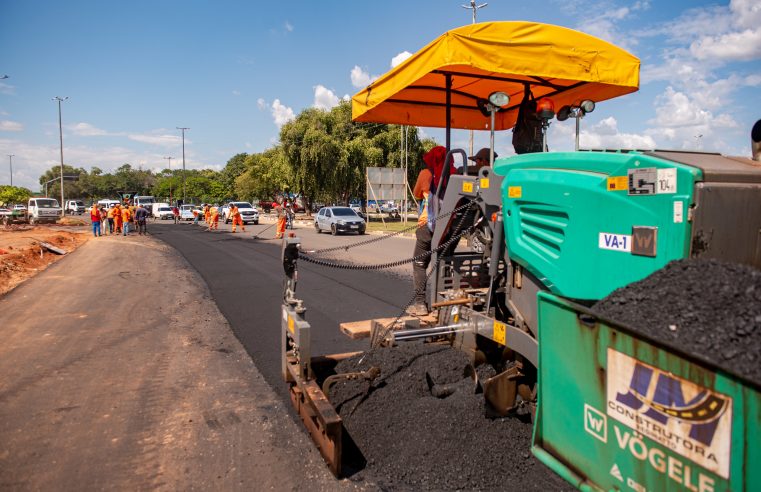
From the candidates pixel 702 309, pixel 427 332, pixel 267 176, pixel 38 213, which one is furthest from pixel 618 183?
pixel 267 176

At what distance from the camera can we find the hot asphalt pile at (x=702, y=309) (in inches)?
71.1

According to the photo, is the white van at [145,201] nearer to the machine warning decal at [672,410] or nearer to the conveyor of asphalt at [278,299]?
the conveyor of asphalt at [278,299]

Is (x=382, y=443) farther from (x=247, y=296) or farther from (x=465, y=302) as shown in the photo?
(x=247, y=296)

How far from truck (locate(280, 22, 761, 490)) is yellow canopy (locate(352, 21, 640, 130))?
0.02 metres

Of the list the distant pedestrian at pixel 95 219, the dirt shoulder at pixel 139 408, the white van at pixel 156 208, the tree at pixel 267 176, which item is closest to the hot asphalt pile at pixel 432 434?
the dirt shoulder at pixel 139 408

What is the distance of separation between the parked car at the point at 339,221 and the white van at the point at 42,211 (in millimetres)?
24073

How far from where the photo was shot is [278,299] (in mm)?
9281

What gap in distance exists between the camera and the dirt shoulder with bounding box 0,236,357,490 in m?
3.45

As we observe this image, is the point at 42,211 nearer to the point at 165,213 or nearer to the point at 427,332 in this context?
the point at 165,213

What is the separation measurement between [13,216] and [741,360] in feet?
156

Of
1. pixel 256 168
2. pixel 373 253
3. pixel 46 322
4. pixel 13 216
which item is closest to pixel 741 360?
pixel 46 322

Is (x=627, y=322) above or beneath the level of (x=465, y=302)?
above

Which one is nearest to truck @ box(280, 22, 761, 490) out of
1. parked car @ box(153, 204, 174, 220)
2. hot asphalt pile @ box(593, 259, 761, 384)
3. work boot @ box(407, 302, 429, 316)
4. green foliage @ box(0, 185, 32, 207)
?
hot asphalt pile @ box(593, 259, 761, 384)

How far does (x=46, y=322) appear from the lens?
756 cm
